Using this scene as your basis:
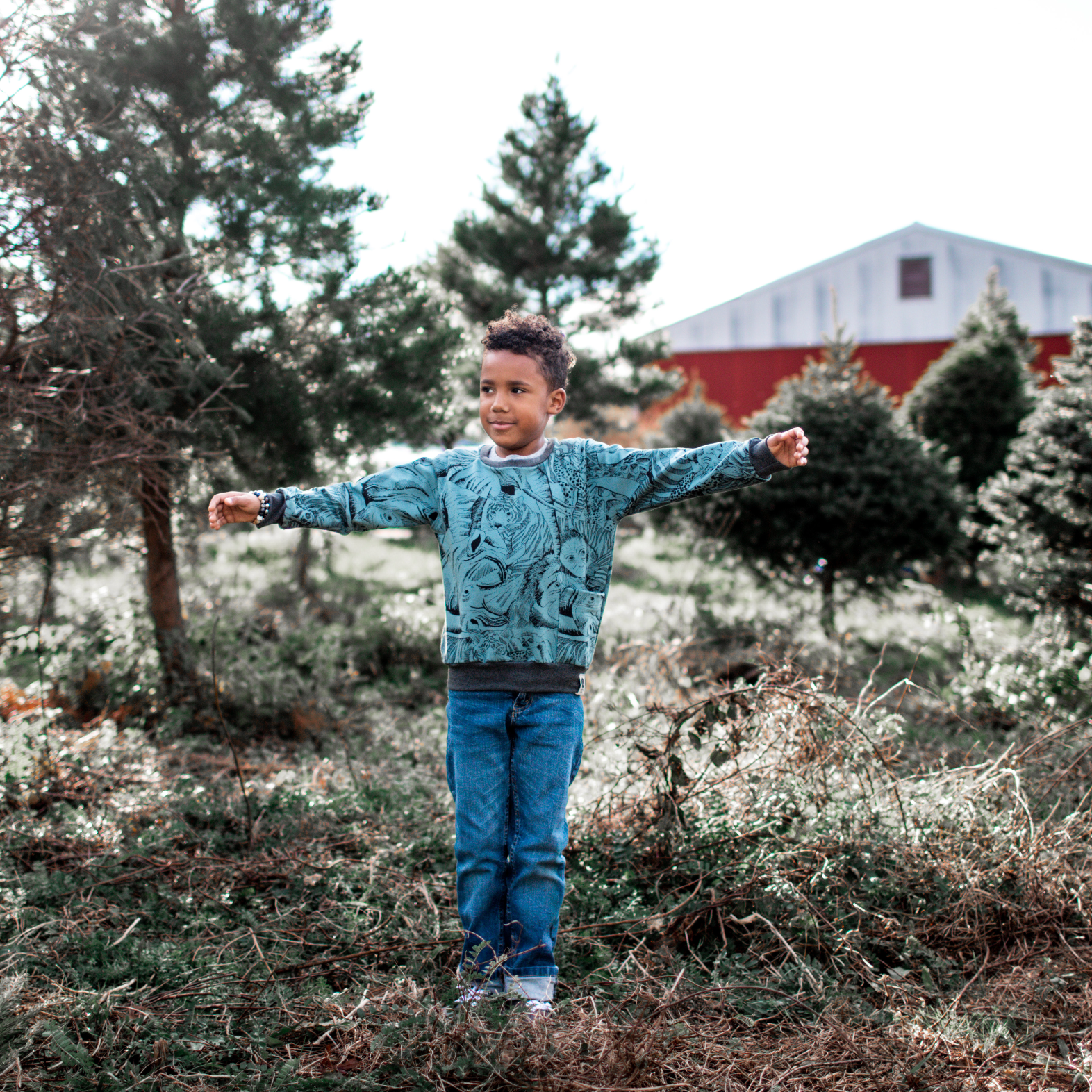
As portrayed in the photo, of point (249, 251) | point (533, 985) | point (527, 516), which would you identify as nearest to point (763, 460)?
point (527, 516)

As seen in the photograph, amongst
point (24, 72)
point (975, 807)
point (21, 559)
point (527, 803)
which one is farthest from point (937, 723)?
point (24, 72)

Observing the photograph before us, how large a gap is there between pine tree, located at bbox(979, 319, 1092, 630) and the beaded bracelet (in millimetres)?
5162

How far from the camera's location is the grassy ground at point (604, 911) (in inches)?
77.9

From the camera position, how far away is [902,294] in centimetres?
2206

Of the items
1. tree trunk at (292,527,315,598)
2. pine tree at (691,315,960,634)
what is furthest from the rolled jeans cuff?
tree trunk at (292,527,315,598)

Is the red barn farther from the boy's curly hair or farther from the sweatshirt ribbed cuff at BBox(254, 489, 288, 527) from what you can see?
→ the sweatshirt ribbed cuff at BBox(254, 489, 288, 527)

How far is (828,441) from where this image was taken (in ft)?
24.8

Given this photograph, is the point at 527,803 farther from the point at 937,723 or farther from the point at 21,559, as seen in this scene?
the point at 937,723

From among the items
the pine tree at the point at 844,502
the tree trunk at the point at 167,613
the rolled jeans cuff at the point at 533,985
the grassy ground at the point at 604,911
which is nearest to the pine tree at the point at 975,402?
the pine tree at the point at 844,502

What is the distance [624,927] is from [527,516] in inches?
53.4

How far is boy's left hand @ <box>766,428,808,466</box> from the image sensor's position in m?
2.15

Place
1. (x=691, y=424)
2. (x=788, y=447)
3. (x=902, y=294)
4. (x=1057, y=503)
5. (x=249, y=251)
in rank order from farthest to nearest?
(x=902, y=294)
(x=691, y=424)
(x=1057, y=503)
(x=249, y=251)
(x=788, y=447)

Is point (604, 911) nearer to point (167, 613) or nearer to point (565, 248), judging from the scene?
point (167, 613)

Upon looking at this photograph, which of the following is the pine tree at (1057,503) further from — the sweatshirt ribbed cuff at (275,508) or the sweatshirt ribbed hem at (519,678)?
the sweatshirt ribbed cuff at (275,508)
